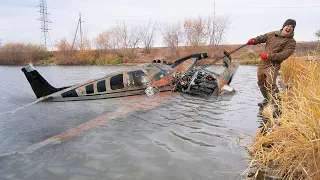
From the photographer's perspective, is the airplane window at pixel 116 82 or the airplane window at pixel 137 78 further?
the airplane window at pixel 137 78

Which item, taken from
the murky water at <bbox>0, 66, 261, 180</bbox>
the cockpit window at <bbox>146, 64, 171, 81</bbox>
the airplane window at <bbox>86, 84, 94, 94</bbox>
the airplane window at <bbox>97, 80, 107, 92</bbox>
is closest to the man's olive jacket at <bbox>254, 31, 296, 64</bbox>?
the murky water at <bbox>0, 66, 261, 180</bbox>

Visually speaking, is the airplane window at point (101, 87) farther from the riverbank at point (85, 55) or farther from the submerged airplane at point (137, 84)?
the riverbank at point (85, 55)

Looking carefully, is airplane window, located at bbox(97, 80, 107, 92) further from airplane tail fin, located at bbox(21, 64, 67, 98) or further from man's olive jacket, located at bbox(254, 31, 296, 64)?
man's olive jacket, located at bbox(254, 31, 296, 64)

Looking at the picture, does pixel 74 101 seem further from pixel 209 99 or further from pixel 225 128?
pixel 225 128

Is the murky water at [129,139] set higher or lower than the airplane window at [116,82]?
lower

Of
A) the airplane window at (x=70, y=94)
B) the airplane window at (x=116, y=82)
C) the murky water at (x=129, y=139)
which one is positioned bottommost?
the murky water at (x=129, y=139)

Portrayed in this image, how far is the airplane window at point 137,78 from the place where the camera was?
1186cm

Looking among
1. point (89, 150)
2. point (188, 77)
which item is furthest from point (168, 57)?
point (89, 150)

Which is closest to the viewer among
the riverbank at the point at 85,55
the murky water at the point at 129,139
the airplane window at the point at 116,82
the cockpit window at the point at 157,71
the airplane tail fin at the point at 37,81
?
the murky water at the point at 129,139

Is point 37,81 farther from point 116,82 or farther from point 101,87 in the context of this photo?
point 116,82

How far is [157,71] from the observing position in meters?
12.3

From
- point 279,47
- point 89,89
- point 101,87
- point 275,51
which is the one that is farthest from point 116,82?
point 279,47

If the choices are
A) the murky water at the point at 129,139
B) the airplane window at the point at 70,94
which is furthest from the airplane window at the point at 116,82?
the airplane window at the point at 70,94

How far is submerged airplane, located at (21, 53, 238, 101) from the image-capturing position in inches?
460
